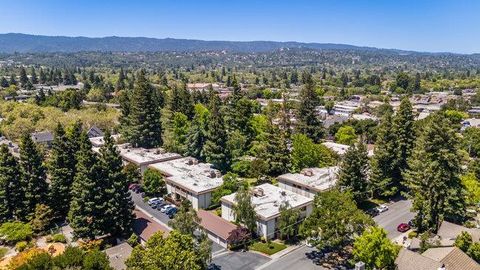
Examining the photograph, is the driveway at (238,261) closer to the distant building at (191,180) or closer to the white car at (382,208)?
the distant building at (191,180)

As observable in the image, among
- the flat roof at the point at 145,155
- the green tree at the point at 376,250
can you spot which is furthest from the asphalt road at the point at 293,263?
the flat roof at the point at 145,155

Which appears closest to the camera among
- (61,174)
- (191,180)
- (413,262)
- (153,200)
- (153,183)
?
(413,262)

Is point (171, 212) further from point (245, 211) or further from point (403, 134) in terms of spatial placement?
point (403, 134)

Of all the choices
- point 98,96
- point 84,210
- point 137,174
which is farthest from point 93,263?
point 98,96

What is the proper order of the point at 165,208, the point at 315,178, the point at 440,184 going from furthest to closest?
the point at 315,178 < the point at 165,208 < the point at 440,184

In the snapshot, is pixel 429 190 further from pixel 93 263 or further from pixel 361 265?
pixel 93 263

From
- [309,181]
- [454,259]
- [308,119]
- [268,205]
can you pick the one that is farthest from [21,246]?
[308,119]

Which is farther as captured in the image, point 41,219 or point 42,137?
point 42,137
